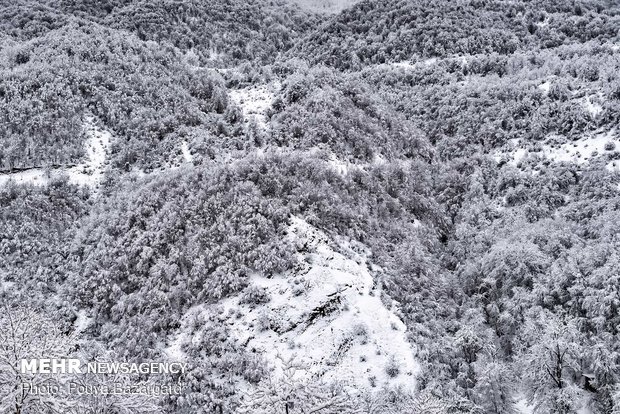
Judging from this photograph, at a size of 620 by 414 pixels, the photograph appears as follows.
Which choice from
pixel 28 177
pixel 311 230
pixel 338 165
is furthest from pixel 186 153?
pixel 311 230

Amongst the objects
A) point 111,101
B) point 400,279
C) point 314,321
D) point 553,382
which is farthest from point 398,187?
point 111,101

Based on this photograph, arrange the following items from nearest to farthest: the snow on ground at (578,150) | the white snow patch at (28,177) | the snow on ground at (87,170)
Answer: the white snow patch at (28,177) < the snow on ground at (87,170) < the snow on ground at (578,150)

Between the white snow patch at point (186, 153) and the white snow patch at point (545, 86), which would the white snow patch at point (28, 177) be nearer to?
the white snow patch at point (186, 153)

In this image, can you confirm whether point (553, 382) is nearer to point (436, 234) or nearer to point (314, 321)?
point (314, 321)

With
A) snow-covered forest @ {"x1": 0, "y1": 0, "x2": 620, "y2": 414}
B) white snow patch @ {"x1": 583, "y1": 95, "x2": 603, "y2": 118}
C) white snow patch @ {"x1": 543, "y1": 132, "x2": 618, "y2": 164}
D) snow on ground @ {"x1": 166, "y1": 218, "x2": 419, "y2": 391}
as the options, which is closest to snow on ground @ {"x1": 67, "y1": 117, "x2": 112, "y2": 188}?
snow-covered forest @ {"x1": 0, "y1": 0, "x2": 620, "y2": 414}

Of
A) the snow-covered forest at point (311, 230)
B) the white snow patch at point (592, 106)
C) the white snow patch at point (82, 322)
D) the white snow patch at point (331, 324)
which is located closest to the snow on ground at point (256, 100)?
the snow-covered forest at point (311, 230)

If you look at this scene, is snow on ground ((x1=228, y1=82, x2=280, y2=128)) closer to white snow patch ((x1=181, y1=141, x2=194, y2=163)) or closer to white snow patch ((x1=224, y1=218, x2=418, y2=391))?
white snow patch ((x1=181, y1=141, x2=194, y2=163))
